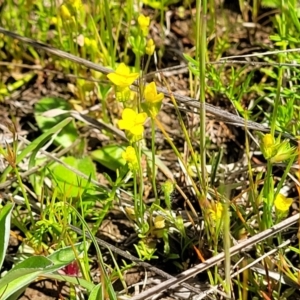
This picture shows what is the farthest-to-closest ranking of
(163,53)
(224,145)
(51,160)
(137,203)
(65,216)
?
(163,53)
(224,145)
(51,160)
(137,203)
(65,216)

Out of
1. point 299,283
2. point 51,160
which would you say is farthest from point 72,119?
point 299,283

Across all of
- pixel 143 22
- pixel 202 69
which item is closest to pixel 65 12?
pixel 143 22

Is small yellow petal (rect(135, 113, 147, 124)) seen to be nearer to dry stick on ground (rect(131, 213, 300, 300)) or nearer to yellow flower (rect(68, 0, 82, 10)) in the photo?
dry stick on ground (rect(131, 213, 300, 300))

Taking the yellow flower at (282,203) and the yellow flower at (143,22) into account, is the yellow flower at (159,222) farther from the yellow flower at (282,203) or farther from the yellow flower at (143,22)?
the yellow flower at (143,22)

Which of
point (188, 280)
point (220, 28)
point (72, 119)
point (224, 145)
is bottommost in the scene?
point (188, 280)

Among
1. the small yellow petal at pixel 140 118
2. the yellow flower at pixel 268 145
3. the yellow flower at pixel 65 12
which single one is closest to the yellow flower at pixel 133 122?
the small yellow petal at pixel 140 118

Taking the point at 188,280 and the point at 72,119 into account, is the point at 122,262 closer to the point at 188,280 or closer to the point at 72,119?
the point at 188,280

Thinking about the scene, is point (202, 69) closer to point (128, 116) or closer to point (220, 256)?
point (128, 116)

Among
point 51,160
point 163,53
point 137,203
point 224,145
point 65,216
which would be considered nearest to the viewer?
point 65,216
